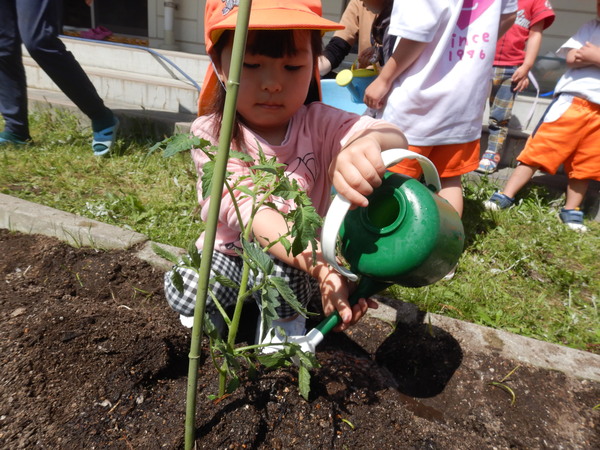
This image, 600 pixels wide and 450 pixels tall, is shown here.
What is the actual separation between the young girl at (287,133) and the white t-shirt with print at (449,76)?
61cm

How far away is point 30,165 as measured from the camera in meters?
2.98

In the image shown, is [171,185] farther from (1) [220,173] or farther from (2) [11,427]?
(1) [220,173]

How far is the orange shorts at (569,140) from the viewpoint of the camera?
2.89 meters

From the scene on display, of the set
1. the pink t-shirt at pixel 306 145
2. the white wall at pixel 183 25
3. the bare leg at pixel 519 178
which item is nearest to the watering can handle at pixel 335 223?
the pink t-shirt at pixel 306 145

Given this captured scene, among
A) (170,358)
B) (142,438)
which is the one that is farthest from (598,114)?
(142,438)

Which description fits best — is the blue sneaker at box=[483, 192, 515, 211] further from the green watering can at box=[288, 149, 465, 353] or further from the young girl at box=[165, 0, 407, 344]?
the green watering can at box=[288, 149, 465, 353]

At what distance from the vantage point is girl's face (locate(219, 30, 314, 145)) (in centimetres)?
135

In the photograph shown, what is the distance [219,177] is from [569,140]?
2879 millimetres

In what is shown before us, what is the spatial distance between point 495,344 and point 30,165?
9.56 feet

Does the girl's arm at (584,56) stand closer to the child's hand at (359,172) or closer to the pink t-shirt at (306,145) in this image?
the pink t-shirt at (306,145)

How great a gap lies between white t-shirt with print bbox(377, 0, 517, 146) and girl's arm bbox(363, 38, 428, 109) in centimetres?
5

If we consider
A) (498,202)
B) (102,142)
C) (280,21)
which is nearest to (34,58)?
(102,142)

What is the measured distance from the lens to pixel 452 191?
2.39 meters

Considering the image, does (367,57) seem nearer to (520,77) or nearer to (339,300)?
(520,77)
